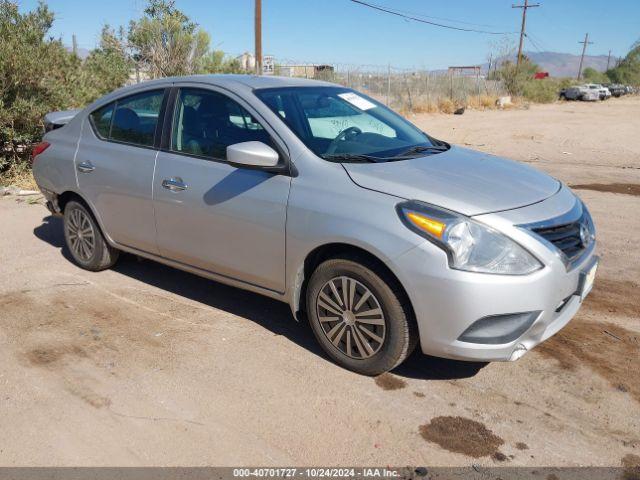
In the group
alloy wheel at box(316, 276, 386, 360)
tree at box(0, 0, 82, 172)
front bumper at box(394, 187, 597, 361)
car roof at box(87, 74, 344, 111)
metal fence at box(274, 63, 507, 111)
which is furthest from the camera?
metal fence at box(274, 63, 507, 111)

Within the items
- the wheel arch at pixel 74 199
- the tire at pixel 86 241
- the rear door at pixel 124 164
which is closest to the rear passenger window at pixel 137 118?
the rear door at pixel 124 164

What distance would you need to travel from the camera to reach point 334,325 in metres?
3.76

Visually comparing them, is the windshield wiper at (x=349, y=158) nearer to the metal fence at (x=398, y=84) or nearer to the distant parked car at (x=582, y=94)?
the metal fence at (x=398, y=84)

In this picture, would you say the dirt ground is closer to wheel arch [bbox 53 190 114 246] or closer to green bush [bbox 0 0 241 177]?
wheel arch [bbox 53 190 114 246]

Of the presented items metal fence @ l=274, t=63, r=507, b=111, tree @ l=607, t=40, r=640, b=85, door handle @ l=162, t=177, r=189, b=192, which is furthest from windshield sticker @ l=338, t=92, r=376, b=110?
tree @ l=607, t=40, r=640, b=85

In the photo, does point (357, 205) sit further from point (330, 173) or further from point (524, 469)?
point (524, 469)

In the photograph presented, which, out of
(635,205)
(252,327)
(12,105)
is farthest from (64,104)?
(635,205)

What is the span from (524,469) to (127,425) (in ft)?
6.74

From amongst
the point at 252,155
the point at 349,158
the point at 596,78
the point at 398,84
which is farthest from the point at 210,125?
the point at 596,78

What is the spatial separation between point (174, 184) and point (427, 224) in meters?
2.02

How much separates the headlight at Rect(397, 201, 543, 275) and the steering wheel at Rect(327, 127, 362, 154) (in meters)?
1.05

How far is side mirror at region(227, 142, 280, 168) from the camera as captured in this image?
3750 mm

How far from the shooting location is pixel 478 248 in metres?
3.18

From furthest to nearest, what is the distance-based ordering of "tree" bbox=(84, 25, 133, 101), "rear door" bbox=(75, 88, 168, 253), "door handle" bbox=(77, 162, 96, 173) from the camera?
"tree" bbox=(84, 25, 133, 101)
"door handle" bbox=(77, 162, 96, 173)
"rear door" bbox=(75, 88, 168, 253)
